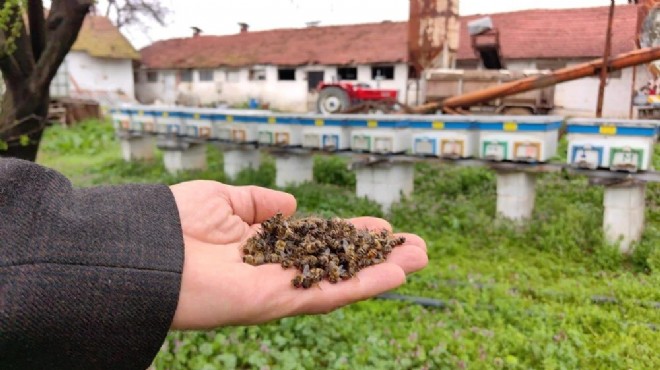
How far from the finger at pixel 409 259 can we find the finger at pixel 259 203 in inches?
24.9

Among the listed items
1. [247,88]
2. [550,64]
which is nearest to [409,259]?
[550,64]

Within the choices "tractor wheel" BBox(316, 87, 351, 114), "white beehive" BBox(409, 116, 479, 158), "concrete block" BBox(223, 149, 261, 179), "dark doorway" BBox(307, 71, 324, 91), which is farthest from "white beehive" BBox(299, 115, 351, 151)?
"dark doorway" BBox(307, 71, 324, 91)

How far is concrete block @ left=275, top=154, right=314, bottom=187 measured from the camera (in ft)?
36.5

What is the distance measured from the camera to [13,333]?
5.17 feet

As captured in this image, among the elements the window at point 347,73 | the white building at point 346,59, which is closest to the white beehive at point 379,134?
the white building at point 346,59

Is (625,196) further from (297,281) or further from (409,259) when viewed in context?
(297,281)

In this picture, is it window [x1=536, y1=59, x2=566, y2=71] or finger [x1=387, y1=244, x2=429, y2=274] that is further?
window [x1=536, y1=59, x2=566, y2=71]

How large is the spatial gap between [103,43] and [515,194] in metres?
24.4

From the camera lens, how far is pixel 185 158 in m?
13.3

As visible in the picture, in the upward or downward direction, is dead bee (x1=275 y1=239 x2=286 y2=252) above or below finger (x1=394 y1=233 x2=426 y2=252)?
above

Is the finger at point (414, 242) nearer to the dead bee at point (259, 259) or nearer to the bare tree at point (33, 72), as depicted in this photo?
the dead bee at point (259, 259)

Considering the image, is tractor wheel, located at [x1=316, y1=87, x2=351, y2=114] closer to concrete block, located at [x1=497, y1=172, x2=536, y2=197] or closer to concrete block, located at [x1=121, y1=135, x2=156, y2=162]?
concrete block, located at [x1=121, y1=135, x2=156, y2=162]

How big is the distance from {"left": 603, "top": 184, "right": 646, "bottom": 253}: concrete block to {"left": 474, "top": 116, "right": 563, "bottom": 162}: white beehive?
1.02 m

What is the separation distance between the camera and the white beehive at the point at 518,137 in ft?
25.9
